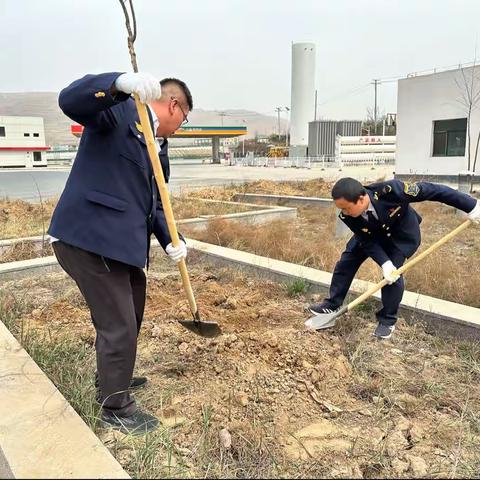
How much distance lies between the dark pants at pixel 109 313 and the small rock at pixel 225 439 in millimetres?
439

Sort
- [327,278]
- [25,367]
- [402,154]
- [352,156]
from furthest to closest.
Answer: [352,156] < [402,154] < [327,278] < [25,367]

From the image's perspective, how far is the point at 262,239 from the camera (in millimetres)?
6191

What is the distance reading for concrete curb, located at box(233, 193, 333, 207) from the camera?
10797 millimetres

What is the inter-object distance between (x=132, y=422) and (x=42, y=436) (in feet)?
1.34

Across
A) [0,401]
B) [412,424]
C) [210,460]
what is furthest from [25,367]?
[412,424]

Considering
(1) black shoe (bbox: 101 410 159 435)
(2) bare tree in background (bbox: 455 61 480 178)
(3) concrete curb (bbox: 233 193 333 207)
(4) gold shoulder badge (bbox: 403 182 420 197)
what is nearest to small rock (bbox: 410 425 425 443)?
(1) black shoe (bbox: 101 410 159 435)

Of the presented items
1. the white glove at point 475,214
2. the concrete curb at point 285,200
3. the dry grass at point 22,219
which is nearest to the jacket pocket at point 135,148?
the white glove at point 475,214

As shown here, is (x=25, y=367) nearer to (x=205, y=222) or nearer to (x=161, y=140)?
(x=161, y=140)

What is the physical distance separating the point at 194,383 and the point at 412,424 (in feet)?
3.74

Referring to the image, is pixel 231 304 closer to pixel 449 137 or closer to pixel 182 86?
pixel 182 86

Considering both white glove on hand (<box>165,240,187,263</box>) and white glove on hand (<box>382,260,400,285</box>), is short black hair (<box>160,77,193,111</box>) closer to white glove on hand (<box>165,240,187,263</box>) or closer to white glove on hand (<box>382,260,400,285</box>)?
white glove on hand (<box>165,240,187,263</box>)

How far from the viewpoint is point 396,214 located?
11.3ft

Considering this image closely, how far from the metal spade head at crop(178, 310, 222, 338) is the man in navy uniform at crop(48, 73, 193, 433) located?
0.74 metres

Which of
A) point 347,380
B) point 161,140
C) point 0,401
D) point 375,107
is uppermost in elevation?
point 375,107
